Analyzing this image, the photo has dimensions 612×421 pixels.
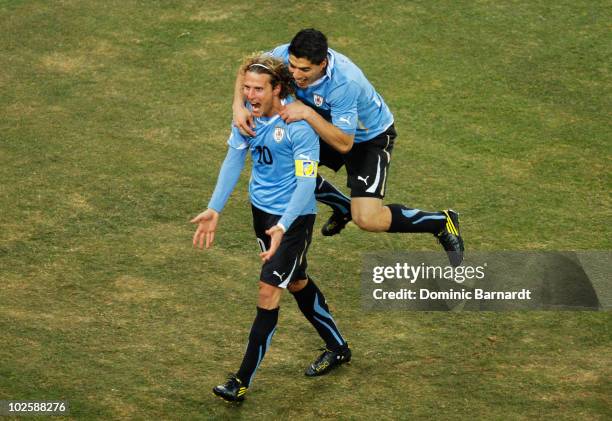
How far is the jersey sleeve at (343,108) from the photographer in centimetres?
947

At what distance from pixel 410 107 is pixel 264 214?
613 cm

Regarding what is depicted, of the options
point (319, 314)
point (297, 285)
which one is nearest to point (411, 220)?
point (319, 314)

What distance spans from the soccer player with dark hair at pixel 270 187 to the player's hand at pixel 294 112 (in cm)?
4

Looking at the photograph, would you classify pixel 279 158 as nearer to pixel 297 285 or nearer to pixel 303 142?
pixel 303 142

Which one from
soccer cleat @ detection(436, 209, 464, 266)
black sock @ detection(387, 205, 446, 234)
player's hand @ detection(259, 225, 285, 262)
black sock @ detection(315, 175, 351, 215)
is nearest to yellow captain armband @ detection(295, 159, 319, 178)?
player's hand @ detection(259, 225, 285, 262)

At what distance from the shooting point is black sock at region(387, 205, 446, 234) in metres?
10.6

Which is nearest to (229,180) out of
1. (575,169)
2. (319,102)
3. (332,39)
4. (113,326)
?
(319,102)

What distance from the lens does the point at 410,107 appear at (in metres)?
14.6

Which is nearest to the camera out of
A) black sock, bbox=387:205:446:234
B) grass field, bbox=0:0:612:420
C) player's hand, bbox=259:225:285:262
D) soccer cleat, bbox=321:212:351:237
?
player's hand, bbox=259:225:285:262

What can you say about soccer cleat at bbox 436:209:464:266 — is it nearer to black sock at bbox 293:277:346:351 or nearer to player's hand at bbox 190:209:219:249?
black sock at bbox 293:277:346:351

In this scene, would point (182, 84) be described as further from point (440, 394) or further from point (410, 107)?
point (440, 394)

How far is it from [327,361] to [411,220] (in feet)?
6.51

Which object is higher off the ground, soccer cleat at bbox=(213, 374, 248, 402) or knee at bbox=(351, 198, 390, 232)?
knee at bbox=(351, 198, 390, 232)

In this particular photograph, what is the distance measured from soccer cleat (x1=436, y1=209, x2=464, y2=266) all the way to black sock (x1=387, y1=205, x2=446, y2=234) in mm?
122
